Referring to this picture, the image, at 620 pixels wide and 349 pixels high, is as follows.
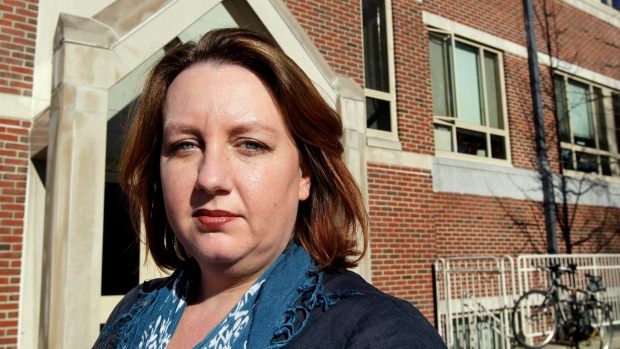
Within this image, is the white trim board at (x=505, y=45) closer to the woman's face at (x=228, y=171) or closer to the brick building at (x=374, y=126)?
the brick building at (x=374, y=126)

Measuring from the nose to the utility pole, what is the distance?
32.1 ft

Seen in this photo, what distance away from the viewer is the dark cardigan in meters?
1.16

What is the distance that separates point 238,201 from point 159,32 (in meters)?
3.77

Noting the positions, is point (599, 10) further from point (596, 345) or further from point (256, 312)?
point (256, 312)

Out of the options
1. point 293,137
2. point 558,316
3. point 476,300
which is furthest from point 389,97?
point 293,137

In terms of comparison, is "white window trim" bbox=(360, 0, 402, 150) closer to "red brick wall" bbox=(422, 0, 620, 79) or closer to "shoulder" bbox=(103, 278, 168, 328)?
"red brick wall" bbox=(422, 0, 620, 79)

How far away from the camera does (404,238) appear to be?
7656 millimetres

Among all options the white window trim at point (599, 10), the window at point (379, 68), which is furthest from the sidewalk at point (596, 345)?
the white window trim at point (599, 10)

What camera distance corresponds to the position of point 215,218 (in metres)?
1.36

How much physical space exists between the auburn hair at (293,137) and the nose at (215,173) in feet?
0.71

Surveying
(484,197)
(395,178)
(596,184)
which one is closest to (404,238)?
(395,178)

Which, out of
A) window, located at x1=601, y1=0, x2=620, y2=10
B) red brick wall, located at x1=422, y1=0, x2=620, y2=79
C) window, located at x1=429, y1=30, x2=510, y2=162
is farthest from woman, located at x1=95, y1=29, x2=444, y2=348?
window, located at x1=601, y1=0, x2=620, y2=10

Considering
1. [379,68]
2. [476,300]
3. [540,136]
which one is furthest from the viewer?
[540,136]

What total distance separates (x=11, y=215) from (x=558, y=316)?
25.4ft
